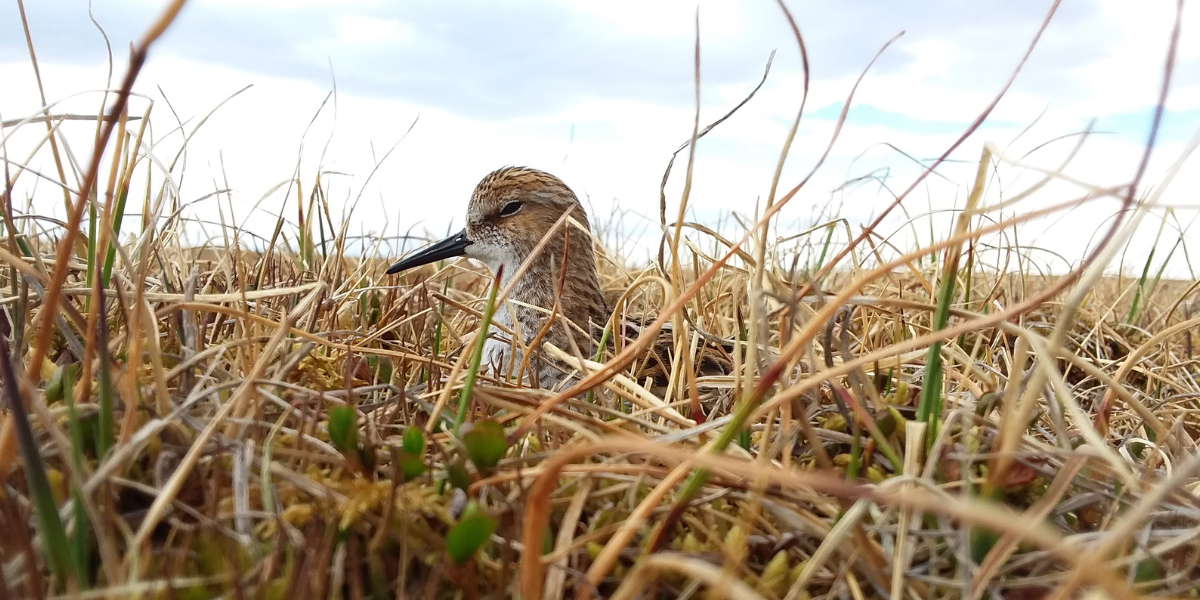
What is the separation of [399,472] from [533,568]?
0.36 metres

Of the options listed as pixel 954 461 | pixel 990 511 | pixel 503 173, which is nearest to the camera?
pixel 990 511

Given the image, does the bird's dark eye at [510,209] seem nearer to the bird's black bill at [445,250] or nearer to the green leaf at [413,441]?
the bird's black bill at [445,250]

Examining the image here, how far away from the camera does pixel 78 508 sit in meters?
1.21

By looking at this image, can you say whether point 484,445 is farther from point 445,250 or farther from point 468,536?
point 445,250

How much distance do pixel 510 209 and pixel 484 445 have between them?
8.32 feet

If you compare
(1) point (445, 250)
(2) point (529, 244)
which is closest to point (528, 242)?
(2) point (529, 244)

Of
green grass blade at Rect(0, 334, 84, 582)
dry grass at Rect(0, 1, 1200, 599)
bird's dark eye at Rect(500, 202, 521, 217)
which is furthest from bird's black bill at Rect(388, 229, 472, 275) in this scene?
green grass blade at Rect(0, 334, 84, 582)

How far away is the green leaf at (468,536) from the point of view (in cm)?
123

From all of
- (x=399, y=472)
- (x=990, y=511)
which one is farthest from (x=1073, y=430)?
(x=399, y=472)

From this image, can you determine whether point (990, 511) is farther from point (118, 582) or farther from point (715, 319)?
point (715, 319)

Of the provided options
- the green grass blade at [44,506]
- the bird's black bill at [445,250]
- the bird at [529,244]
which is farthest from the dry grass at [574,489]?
the bird's black bill at [445,250]

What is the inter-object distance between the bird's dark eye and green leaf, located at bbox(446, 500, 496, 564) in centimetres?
273

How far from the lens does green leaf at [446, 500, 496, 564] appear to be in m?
1.23

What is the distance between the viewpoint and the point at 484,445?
4.79 feet
